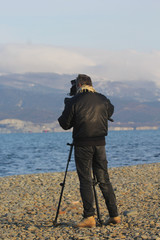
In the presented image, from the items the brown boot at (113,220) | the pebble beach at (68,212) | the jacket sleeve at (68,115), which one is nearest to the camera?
the jacket sleeve at (68,115)

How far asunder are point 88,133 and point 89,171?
699mm

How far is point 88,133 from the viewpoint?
266 inches

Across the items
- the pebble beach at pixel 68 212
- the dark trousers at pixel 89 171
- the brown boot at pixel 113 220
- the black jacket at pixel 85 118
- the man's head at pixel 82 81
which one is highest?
the man's head at pixel 82 81

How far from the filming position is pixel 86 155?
22.1ft

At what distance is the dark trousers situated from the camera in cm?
676

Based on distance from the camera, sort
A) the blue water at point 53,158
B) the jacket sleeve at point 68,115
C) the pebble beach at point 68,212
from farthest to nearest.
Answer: the blue water at point 53,158
the pebble beach at point 68,212
the jacket sleeve at point 68,115

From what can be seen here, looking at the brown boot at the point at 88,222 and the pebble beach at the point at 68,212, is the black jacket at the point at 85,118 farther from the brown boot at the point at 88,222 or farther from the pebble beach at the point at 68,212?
the pebble beach at the point at 68,212

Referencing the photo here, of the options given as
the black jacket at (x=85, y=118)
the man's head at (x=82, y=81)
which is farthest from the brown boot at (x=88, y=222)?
the man's head at (x=82, y=81)

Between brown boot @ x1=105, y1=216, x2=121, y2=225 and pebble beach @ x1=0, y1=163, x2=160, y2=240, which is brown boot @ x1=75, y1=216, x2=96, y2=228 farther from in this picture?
brown boot @ x1=105, y1=216, x2=121, y2=225

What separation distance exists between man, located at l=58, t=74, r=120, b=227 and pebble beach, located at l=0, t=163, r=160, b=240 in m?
0.62

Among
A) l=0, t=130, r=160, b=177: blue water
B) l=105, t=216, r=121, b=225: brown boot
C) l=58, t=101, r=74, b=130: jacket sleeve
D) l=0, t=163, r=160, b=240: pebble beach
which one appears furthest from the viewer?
l=0, t=130, r=160, b=177: blue water

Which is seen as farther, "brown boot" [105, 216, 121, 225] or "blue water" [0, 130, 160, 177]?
"blue water" [0, 130, 160, 177]

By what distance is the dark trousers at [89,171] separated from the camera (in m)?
6.76

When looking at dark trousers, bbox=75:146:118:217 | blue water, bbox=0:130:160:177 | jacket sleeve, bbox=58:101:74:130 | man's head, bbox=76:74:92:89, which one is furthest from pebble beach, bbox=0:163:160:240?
blue water, bbox=0:130:160:177
